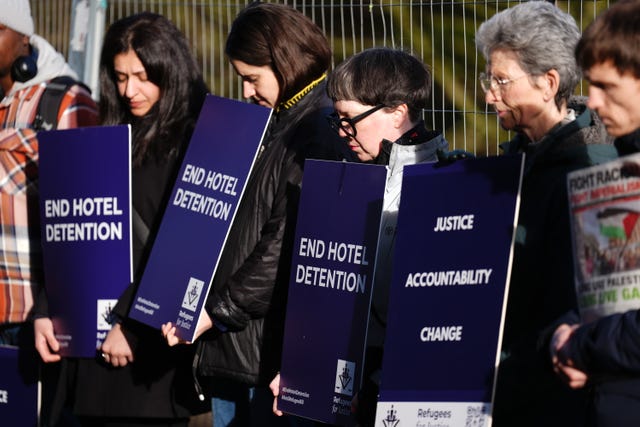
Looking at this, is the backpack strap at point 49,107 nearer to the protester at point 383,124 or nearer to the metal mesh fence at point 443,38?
the metal mesh fence at point 443,38

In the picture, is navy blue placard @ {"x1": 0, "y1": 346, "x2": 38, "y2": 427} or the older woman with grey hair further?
navy blue placard @ {"x1": 0, "y1": 346, "x2": 38, "y2": 427}

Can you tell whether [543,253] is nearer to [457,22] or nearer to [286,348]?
[286,348]

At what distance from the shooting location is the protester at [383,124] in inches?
155

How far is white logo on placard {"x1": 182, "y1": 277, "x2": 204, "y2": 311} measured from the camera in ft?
14.5

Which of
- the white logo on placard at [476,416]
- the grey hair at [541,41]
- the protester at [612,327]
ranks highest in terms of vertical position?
the grey hair at [541,41]

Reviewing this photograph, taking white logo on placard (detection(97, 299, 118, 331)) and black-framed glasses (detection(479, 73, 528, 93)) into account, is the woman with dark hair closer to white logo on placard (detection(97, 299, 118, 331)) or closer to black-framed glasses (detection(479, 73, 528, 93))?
white logo on placard (detection(97, 299, 118, 331))

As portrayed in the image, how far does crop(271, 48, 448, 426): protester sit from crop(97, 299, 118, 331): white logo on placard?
0.97m

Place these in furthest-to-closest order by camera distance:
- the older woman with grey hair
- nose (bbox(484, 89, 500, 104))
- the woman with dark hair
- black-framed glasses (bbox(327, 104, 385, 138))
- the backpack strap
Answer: the backpack strap < the woman with dark hair < black-framed glasses (bbox(327, 104, 385, 138)) < nose (bbox(484, 89, 500, 104)) < the older woman with grey hair

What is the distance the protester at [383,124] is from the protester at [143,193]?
777 mm

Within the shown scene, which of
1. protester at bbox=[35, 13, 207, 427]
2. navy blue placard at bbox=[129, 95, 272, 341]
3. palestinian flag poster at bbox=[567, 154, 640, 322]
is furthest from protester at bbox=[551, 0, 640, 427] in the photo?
protester at bbox=[35, 13, 207, 427]

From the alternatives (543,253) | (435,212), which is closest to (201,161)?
(435,212)

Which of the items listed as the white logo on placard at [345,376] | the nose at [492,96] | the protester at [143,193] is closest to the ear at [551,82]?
the nose at [492,96]

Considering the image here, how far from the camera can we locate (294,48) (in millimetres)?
4520

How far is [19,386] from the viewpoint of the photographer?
211 inches
